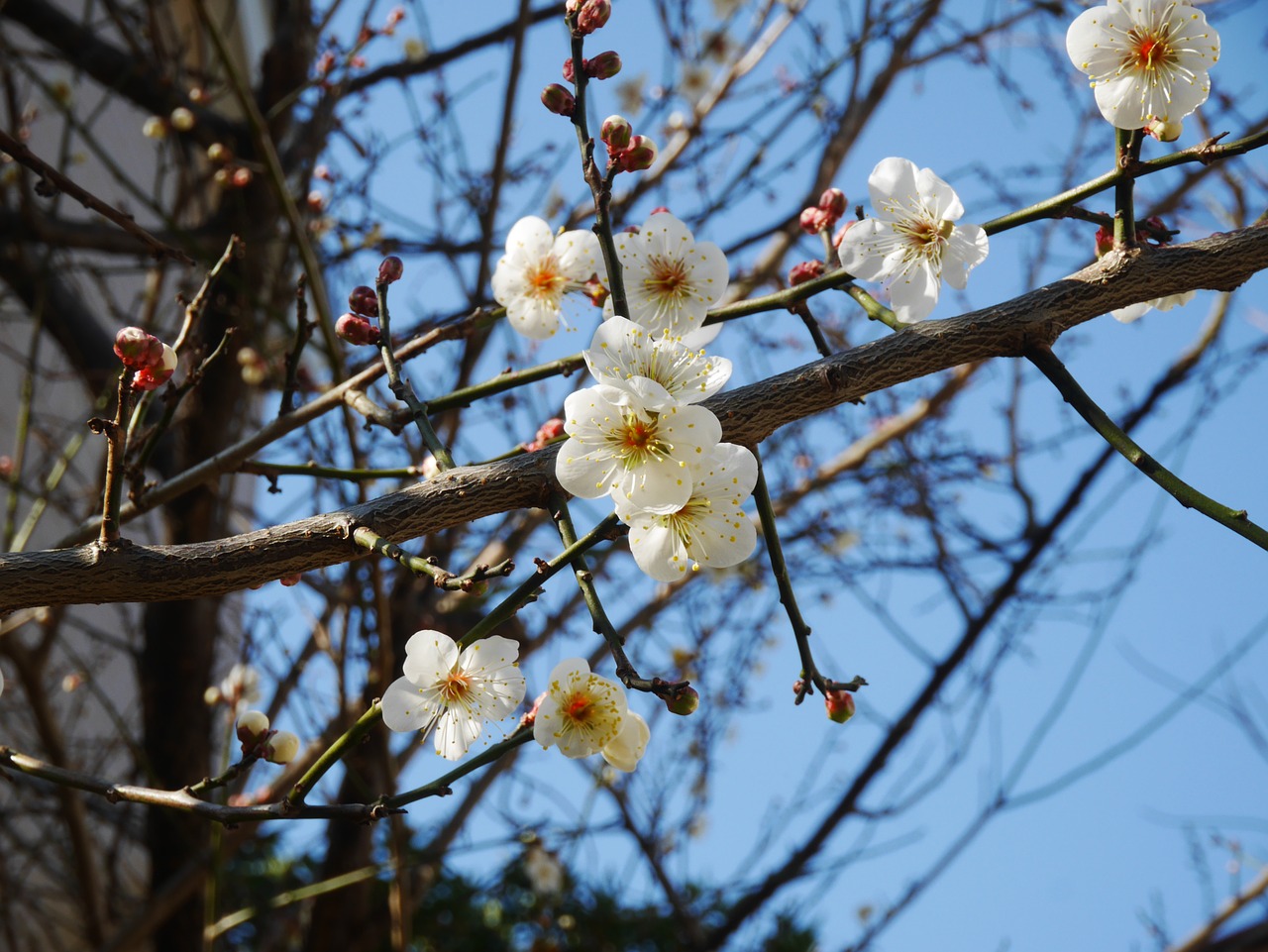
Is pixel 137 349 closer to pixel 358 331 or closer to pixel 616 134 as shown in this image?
pixel 358 331

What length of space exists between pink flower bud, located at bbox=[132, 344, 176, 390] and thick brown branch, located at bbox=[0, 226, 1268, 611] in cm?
22

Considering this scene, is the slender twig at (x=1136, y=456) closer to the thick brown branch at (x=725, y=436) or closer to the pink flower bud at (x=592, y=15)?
the thick brown branch at (x=725, y=436)

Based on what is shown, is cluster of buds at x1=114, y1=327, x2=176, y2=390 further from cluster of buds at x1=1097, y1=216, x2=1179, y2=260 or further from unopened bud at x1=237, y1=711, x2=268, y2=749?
cluster of buds at x1=1097, y1=216, x2=1179, y2=260

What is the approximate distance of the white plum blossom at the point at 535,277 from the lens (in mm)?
1682

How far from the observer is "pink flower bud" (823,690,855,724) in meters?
1.33

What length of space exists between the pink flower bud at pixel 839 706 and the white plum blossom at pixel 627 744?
0.73ft

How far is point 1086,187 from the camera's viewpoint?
1.18 metres

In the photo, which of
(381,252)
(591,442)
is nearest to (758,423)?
(591,442)

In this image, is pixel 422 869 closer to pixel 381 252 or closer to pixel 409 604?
pixel 409 604

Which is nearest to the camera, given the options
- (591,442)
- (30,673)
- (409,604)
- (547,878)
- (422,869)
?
(591,442)

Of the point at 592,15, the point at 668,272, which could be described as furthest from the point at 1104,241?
the point at 592,15

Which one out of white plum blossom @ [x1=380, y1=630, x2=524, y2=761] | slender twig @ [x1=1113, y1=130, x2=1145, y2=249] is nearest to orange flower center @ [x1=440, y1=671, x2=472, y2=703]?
white plum blossom @ [x1=380, y1=630, x2=524, y2=761]

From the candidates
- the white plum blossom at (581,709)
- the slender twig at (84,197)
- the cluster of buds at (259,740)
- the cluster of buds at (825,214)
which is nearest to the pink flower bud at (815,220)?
the cluster of buds at (825,214)

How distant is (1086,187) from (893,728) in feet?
7.99
